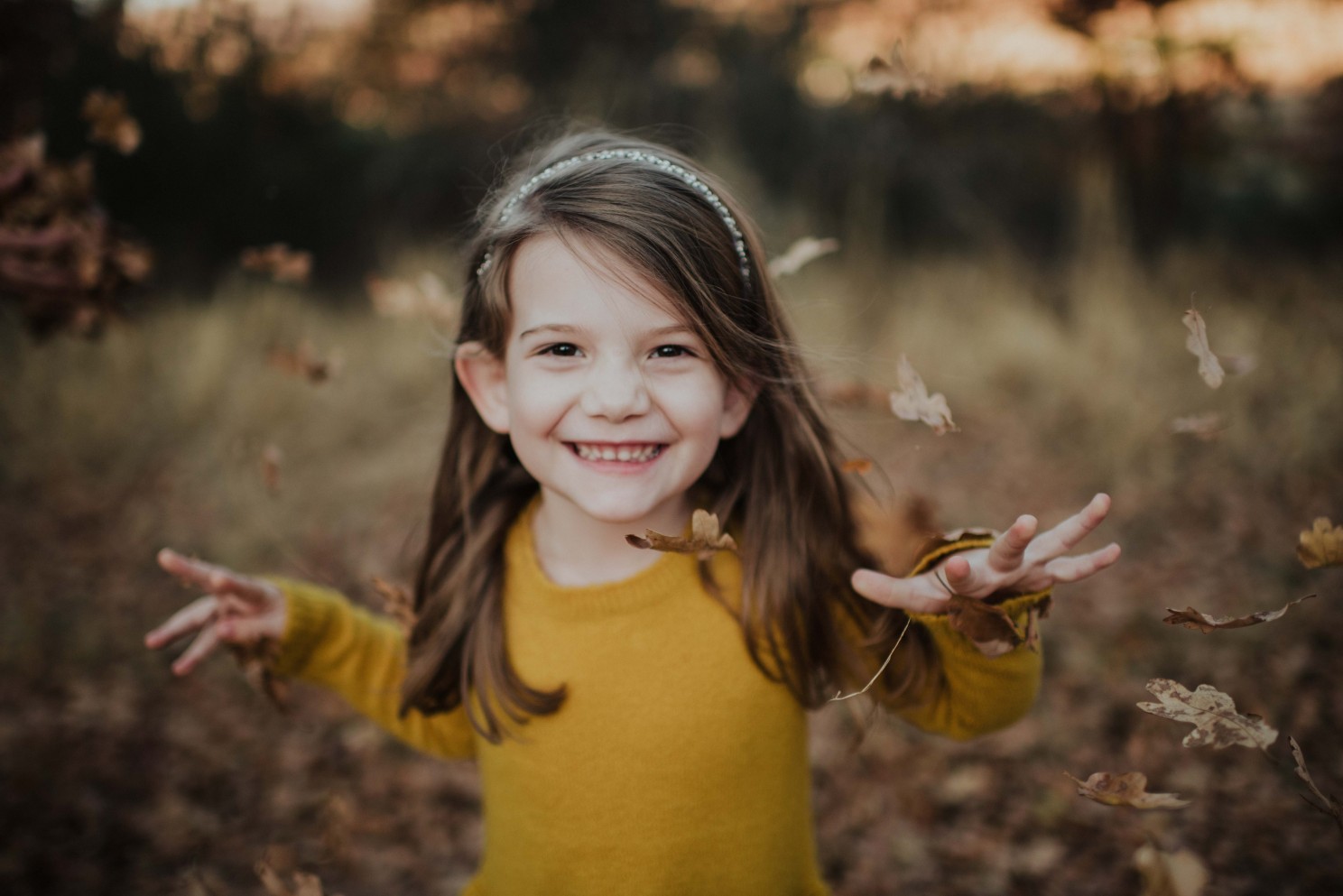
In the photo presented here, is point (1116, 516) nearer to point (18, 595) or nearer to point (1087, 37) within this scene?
point (1087, 37)

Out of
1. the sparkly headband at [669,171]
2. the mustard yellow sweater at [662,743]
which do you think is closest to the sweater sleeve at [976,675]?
the mustard yellow sweater at [662,743]

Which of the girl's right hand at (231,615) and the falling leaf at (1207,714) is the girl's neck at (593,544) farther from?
the falling leaf at (1207,714)

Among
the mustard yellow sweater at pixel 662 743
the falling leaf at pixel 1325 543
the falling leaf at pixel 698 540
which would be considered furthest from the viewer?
the mustard yellow sweater at pixel 662 743

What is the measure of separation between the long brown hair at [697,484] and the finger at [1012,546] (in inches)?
11.4

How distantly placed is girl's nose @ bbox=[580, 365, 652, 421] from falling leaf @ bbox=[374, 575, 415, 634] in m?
0.57

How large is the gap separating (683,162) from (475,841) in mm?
2399

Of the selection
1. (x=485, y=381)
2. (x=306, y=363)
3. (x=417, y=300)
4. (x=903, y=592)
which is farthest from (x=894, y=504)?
(x=306, y=363)

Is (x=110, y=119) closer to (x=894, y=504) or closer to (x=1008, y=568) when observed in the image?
(x=894, y=504)

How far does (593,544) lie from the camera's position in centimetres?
162

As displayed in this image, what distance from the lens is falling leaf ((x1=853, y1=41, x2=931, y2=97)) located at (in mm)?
1532

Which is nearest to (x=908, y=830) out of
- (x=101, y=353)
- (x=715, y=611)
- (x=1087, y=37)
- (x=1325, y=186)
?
(x=715, y=611)

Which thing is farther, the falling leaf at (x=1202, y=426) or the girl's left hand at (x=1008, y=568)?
the falling leaf at (x=1202, y=426)

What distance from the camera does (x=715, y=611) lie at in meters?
1.55

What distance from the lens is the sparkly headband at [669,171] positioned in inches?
60.9
